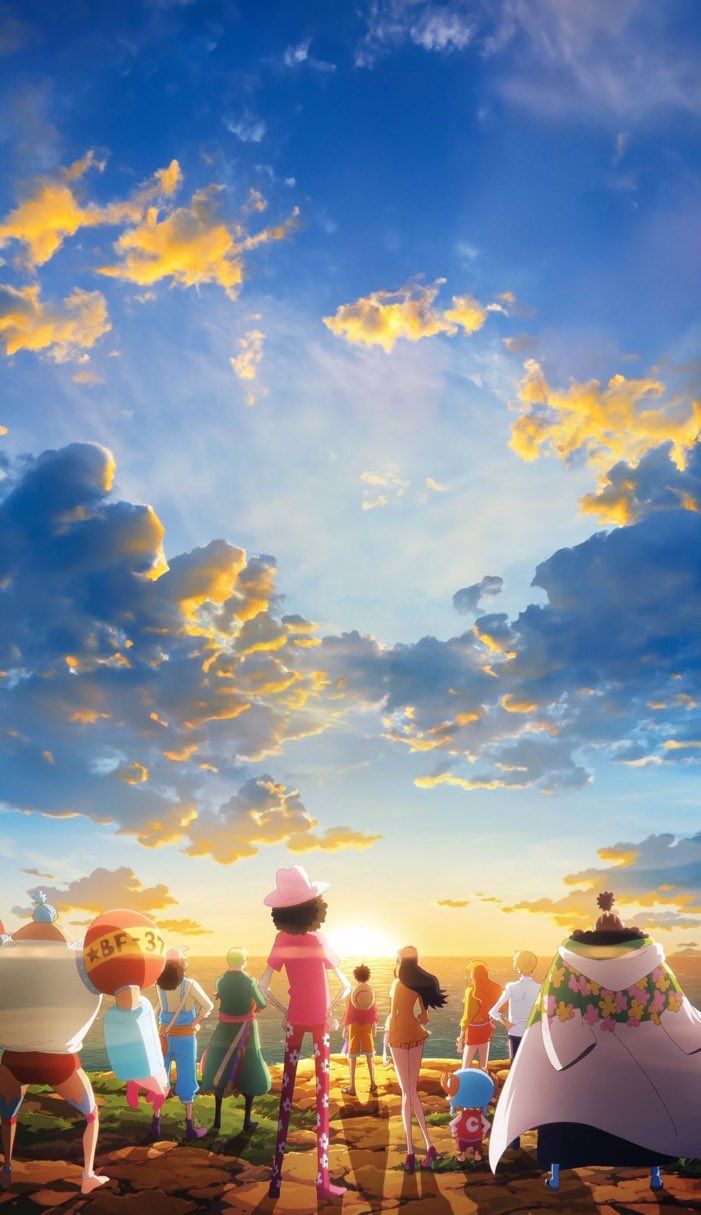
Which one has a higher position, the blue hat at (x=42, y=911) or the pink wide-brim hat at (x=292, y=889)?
the pink wide-brim hat at (x=292, y=889)

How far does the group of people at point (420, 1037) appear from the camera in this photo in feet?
21.5

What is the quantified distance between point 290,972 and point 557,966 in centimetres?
250

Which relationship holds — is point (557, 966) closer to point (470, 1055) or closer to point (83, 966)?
point (83, 966)

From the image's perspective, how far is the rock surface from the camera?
Answer: 22.4 feet

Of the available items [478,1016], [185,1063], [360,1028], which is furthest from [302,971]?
[360,1028]

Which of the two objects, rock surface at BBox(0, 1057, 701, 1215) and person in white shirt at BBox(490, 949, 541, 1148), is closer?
rock surface at BBox(0, 1057, 701, 1215)

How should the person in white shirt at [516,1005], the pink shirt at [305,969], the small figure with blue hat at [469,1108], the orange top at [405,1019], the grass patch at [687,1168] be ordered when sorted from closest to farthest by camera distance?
the grass patch at [687,1168]
the pink shirt at [305,969]
the small figure with blue hat at [469,1108]
the orange top at [405,1019]
the person in white shirt at [516,1005]

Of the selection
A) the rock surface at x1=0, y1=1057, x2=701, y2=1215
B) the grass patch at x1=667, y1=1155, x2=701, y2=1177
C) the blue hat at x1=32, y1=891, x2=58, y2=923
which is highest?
the blue hat at x1=32, y1=891, x2=58, y2=923

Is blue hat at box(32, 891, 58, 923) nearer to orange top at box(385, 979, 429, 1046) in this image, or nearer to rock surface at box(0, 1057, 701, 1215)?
rock surface at box(0, 1057, 701, 1215)

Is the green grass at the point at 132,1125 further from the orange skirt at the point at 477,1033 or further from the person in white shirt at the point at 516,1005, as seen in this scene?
the person in white shirt at the point at 516,1005

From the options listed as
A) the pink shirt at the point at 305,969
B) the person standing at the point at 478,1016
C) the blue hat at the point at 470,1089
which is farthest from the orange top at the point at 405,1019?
the person standing at the point at 478,1016

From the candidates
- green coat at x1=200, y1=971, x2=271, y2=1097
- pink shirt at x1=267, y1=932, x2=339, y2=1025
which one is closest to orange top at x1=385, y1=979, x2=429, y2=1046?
pink shirt at x1=267, y1=932, x2=339, y2=1025

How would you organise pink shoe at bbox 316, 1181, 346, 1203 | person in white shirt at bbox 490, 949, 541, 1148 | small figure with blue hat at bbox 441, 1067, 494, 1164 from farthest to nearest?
person in white shirt at bbox 490, 949, 541, 1148 → small figure with blue hat at bbox 441, 1067, 494, 1164 → pink shoe at bbox 316, 1181, 346, 1203

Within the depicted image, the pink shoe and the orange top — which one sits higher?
the orange top
